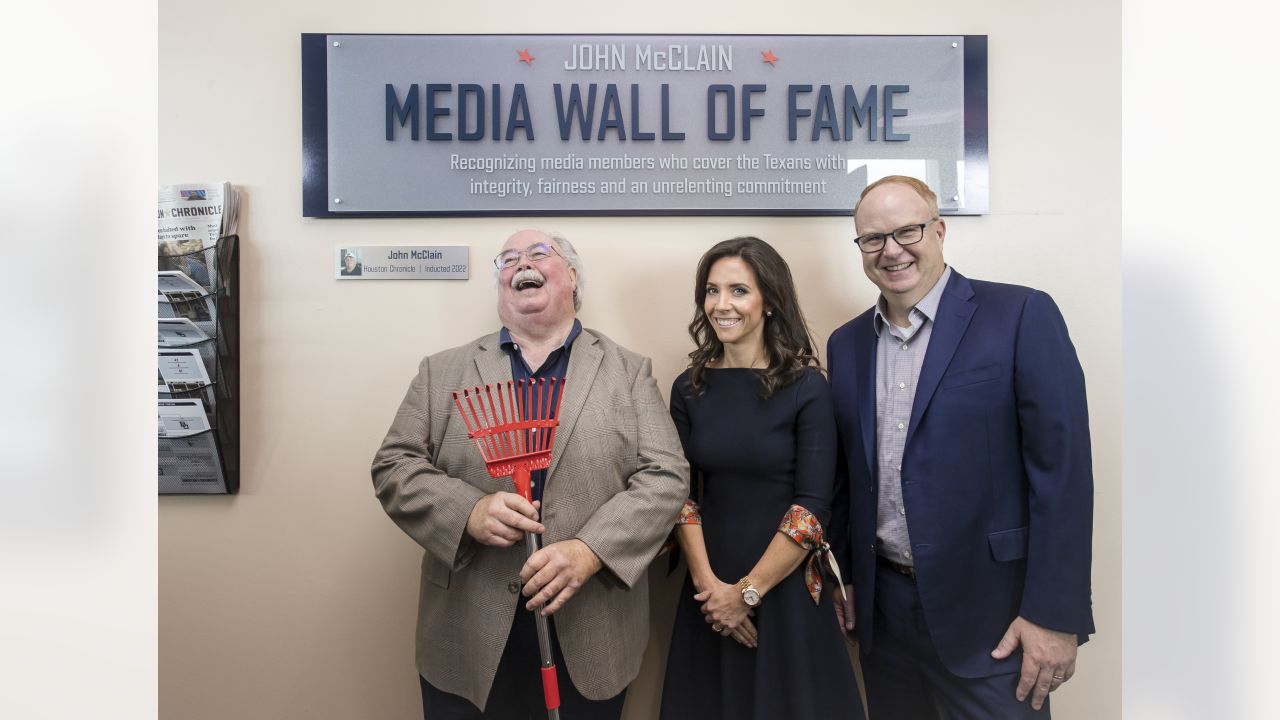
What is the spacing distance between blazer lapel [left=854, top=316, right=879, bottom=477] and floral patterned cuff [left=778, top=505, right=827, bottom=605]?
7.6 inches

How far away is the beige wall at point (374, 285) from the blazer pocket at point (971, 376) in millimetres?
630

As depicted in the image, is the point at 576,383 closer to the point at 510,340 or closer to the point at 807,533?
the point at 510,340

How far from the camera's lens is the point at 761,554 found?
1.59 metres

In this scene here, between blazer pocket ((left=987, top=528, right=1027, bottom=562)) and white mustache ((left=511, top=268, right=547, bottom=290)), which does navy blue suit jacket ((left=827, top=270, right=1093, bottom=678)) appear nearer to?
blazer pocket ((left=987, top=528, right=1027, bottom=562))

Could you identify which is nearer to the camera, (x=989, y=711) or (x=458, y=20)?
(x=989, y=711)

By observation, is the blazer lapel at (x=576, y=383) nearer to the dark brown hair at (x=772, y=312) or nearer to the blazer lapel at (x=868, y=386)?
the dark brown hair at (x=772, y=312)

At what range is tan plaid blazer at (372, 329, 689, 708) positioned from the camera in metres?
1.50

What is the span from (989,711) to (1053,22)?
6.84 feet

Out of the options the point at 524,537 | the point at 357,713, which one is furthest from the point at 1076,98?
the point at 357,713

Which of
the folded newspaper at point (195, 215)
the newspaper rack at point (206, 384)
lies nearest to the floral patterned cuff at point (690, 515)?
the newspaper rack at point (206, 384)

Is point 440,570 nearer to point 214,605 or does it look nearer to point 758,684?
point 758,684

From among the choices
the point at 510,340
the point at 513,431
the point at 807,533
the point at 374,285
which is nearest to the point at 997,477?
the point at 807,533
